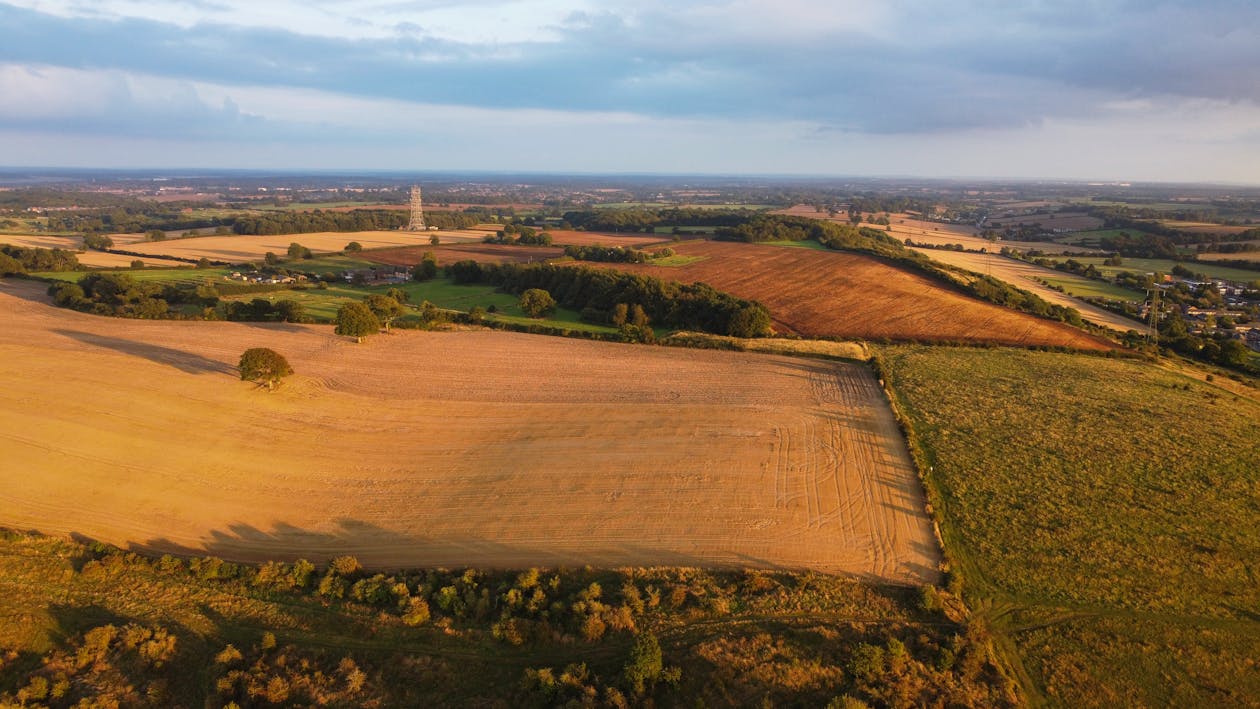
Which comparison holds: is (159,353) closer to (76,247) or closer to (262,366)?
(262,366)

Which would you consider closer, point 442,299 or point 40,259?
point 442,299

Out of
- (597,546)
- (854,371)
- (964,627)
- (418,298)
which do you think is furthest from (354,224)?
(964,627)

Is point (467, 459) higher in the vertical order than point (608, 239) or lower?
lower

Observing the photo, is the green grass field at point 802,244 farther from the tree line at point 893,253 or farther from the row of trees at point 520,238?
the row of trees at point 520,238

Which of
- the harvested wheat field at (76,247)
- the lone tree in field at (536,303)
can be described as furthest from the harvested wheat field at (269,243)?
the lone tree in field at (536,303)

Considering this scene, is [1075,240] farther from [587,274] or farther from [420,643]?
[420,643]

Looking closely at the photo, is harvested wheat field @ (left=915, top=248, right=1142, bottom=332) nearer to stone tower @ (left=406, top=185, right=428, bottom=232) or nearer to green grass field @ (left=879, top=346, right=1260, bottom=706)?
green grass field @ (left=879, top=346, right=1260, bottom=706)

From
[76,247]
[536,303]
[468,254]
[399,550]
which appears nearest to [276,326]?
[536,303]
